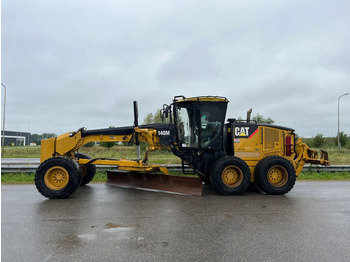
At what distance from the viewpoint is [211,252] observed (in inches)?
140

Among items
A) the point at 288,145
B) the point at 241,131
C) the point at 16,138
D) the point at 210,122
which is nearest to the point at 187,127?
the point at 210,122

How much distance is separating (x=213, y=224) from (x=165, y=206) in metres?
1.55

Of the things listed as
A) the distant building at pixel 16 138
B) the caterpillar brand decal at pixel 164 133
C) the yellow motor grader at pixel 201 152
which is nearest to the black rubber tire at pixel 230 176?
the yellow motor grader at pixel 201 152

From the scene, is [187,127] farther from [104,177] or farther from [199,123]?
[104,177]

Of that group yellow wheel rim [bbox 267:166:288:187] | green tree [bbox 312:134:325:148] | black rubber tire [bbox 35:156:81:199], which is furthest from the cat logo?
green tree [bbox 312:134:325:148]

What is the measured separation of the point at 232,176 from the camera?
297 inches

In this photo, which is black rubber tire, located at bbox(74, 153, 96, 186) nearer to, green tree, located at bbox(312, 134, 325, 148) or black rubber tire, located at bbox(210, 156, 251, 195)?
black rubber tire, located at bbox(210, 156, 251, 195)

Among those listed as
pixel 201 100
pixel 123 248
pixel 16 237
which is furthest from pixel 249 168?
pixel 16 237

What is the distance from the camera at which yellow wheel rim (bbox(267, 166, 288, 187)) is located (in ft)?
25.0

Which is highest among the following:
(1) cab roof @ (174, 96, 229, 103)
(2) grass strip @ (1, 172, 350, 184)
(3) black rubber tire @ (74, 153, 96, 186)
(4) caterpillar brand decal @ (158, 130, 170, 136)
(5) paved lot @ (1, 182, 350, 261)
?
(1) cab roof @ (174, 96, 229, 103)

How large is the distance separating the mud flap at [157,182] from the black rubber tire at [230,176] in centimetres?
50

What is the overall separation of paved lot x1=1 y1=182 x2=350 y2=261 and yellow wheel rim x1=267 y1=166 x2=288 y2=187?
0.59 m

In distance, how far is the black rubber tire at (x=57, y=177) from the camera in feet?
22.7

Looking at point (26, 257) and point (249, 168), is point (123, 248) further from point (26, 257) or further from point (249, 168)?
point (249, 168)
